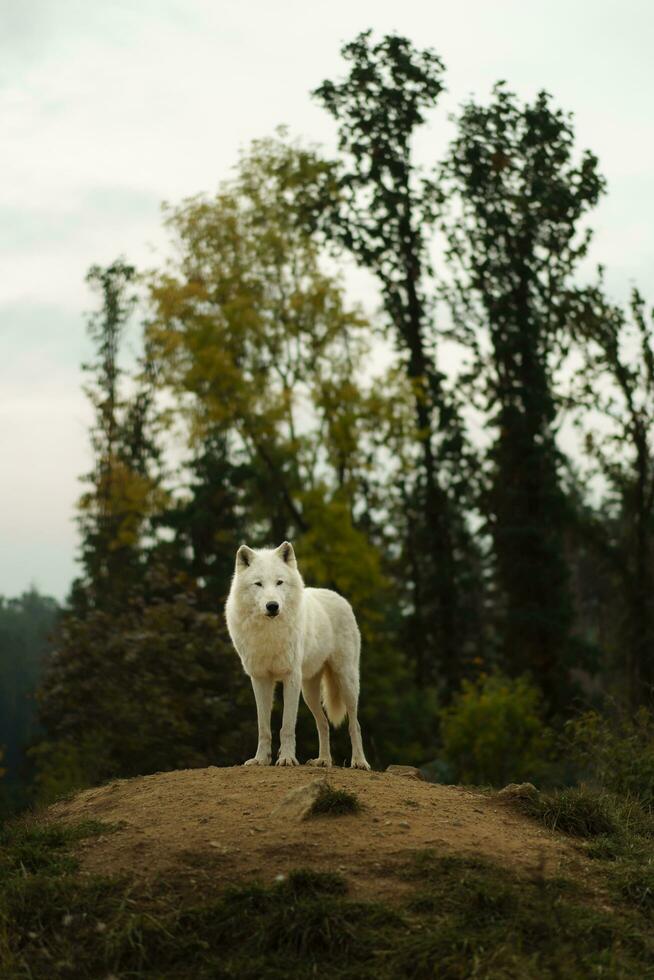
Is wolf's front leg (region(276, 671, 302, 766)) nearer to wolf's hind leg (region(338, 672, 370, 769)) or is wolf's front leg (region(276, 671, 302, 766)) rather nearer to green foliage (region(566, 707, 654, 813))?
wolf's hind leg (region(338, 672, 370, 769))

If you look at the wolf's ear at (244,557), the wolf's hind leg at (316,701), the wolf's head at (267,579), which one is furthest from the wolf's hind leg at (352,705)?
the wolf's ear at (244,557)

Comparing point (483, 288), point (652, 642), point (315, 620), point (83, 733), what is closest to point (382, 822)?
point (315, 620)

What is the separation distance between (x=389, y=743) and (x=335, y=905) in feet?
86.4

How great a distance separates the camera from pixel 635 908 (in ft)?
26.9

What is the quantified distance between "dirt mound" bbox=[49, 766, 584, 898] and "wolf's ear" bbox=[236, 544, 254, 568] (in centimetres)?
217

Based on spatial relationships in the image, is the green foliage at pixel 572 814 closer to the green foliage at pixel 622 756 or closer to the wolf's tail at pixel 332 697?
the green foliage at pixel 622 756

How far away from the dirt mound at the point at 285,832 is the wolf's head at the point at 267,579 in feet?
5.45

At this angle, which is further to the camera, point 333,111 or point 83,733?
point 333,111

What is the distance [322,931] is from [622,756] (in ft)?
20.9

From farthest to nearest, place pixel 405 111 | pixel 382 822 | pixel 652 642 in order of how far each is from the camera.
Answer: pixel 405 111 < pixel 652 642 < pixel 382 822

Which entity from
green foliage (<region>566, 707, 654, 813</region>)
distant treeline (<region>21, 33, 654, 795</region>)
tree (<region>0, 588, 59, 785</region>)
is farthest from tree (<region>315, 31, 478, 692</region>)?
tree (<region>0, 588, 59, 785</region>)

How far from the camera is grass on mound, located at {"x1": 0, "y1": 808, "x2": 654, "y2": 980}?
23.6 feet

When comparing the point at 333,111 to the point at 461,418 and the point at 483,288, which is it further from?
the point at 461,418

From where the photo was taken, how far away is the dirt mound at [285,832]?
8148 mm
